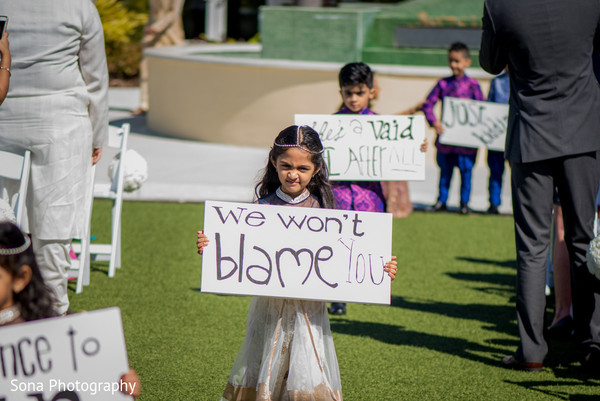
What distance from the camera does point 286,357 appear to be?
4027 mm

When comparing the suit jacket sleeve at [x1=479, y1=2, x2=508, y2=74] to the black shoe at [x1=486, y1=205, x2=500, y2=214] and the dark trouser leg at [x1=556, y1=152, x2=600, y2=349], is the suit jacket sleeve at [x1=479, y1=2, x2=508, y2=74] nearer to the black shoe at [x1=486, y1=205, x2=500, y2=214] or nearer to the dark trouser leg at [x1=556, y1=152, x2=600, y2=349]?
the dark trouser leg at [x1=556, y1=152, x2=600, y2=349]

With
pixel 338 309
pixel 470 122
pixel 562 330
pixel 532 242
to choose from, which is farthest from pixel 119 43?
pixel 532 242

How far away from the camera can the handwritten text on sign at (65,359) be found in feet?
9.44

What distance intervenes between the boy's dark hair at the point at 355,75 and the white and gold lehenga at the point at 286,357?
2261 millimetres

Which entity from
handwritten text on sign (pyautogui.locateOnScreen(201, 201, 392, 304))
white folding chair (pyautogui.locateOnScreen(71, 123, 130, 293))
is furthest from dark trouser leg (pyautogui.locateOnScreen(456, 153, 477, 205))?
handwritten text on sign (pyautogui.locateOnScreen(201, 201, 392, 304))

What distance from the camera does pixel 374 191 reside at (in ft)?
20.3

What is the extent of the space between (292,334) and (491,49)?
2.04 metres

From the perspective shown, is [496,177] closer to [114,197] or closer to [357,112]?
[357,112]

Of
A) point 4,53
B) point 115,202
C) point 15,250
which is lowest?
point 115,202

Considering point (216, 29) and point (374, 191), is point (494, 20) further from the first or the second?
point (216, 29)

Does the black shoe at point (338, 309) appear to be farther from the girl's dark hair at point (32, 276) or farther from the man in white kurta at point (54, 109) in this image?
the girl's dark hair at point (32, 276)

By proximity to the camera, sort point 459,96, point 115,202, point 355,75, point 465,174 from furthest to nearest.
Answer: point 465,174, point 459,96, point 115,202, point 355,75

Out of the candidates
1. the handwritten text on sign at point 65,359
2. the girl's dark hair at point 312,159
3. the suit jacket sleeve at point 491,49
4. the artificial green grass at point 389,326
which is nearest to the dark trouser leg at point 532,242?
the artificial green grass at point 389,326

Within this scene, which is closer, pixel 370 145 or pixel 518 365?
pixel 518 365
